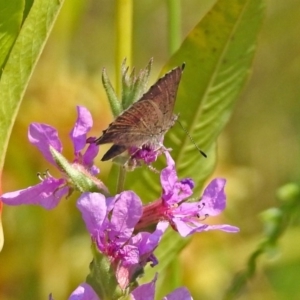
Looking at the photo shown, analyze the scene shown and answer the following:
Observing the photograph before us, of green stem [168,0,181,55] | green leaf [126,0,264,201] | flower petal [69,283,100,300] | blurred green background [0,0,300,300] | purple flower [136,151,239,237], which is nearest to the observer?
flower petal [69,283,100,300]

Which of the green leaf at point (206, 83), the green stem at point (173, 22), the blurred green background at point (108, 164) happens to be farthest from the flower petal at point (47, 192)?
the blurred green background at point (108, 164)

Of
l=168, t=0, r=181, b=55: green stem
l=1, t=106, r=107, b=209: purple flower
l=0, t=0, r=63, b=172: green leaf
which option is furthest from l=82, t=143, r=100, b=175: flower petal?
l=168, t=0, r=181, b=55: green stem

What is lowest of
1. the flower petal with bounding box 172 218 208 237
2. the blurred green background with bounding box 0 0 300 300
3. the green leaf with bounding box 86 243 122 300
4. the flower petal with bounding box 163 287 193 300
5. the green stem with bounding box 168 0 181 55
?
the blurred green background with bounding box 0 0 300 300

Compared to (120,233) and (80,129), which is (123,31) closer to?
(80,129)

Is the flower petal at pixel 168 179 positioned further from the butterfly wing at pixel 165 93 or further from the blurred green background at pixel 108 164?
the blurred green background at pixel 108 164

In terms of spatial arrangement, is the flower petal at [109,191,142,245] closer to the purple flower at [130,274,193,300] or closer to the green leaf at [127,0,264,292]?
the purple flower at [130,274,193,300]

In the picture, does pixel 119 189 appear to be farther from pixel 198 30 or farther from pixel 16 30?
pixel 198 30

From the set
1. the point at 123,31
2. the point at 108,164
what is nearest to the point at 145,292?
the point at 123,31
